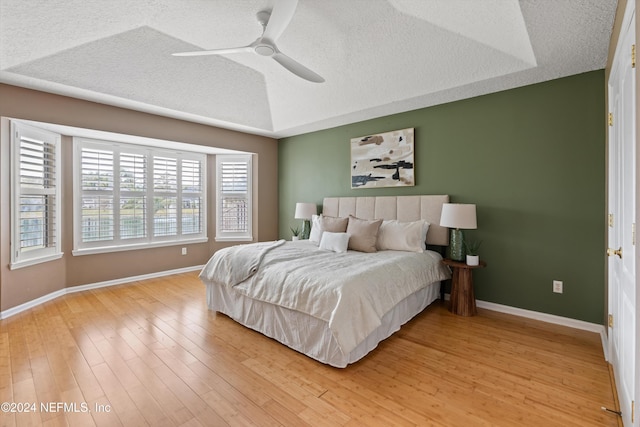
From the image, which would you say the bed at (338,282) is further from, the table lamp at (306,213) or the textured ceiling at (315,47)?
the textured ceiling at (315,47)

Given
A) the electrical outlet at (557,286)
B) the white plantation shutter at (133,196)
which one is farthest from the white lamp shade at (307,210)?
the electrical outlet at (557,286)

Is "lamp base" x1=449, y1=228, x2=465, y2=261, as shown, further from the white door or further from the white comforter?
the white door

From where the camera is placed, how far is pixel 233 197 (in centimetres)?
568

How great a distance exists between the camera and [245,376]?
2080 mm

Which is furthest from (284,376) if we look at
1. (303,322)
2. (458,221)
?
(458,221)

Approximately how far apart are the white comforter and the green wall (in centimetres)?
81

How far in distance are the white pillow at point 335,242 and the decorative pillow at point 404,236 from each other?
475 mm

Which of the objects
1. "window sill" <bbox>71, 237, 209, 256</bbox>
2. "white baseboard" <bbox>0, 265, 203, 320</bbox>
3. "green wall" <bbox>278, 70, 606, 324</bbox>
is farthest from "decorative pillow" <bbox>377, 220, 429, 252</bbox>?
"white baseboard" <bbox>0, 265, 203, 320</bbox>

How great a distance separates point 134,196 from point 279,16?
4.01 m

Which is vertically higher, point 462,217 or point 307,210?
point 307,210

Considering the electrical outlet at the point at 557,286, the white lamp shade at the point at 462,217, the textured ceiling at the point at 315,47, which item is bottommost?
the electrical outlet at the point at 557,286

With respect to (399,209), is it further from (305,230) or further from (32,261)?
(32,261)

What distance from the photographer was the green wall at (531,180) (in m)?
2.85

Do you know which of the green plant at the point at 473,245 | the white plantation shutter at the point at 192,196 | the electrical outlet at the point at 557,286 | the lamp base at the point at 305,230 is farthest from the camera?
the white plantation shutter at the point at 192,196
